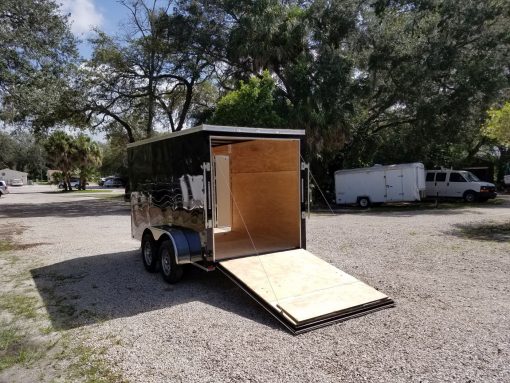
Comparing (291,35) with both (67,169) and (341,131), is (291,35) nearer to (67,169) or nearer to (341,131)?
(341,131)

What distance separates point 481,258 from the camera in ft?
26.5

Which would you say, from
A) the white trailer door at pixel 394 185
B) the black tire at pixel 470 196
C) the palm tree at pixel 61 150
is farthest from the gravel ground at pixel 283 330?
the palm tree at pixel 61 150

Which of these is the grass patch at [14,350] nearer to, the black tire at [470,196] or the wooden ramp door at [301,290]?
the wooden ramp door at [301,290]

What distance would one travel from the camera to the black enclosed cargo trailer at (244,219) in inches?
→ 212

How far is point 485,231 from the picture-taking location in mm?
11438

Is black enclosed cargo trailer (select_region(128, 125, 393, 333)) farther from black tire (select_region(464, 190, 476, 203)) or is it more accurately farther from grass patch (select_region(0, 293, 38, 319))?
black tire (select_region(464, 190, 476, 203))

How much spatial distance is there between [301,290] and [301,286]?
0.13 m

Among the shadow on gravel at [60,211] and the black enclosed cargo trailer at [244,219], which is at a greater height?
the black enclosed cargo trailer at [244,219]

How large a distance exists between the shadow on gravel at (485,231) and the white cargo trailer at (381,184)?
21.8ft

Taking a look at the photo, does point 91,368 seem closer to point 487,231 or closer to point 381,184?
point 487,231

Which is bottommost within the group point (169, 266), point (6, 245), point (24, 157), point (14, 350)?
point (14, 350)

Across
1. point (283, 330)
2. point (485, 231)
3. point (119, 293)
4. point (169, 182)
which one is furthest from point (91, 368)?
point (485, 231)

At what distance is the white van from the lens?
68.9 feet

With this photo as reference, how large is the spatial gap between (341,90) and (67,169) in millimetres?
37107
